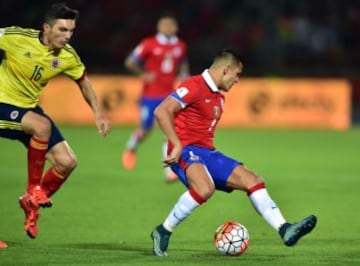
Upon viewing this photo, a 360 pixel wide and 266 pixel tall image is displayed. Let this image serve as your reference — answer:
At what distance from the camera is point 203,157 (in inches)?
327

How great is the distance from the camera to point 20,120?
8648mm

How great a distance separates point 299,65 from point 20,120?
65.5ft

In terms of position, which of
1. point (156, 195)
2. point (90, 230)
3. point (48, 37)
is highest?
point (48, 37)

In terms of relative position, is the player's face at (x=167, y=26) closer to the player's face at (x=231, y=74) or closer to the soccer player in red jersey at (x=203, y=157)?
the soccer player in red jersey at (x=203, y=157)

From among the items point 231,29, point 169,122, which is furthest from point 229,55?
point 231,29

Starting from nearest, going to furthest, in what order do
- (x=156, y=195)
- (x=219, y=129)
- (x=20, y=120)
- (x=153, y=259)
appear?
(x=153, y=259) → (x=20, y=120) → (x=156, y=195) → (x=219, y=129)

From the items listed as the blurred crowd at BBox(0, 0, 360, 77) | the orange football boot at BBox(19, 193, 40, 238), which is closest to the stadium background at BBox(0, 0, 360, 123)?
the blurred crowd at BBox(0, 0, 360, 77)

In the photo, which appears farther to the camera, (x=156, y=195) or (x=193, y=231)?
(x=156, y=195)

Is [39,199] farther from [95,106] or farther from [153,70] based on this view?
[153,70]

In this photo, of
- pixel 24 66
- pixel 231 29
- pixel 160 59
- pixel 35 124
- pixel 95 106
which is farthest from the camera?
pixel 231 29

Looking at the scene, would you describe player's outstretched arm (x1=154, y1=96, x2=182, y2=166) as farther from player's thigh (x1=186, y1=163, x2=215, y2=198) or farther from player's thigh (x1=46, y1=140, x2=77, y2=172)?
player's thigh (x1=46, y1=140, x2=77, y2=172)

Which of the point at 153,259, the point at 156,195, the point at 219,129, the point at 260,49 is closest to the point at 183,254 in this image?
the point at 153,259

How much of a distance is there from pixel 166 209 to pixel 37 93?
280 cm

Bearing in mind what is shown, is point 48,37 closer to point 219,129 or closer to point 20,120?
point 20,120
